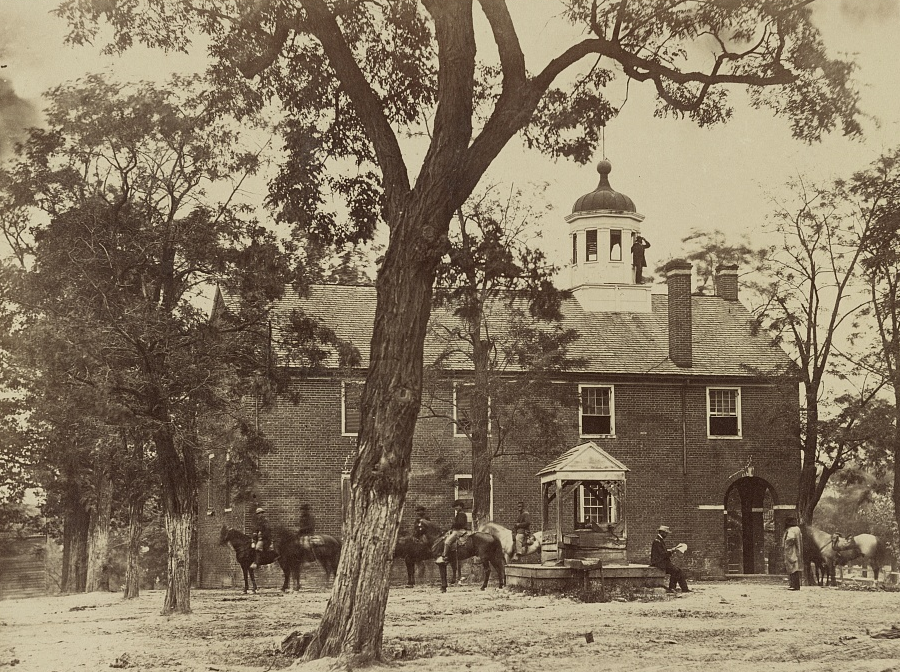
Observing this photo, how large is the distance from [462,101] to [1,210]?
19.8 feet

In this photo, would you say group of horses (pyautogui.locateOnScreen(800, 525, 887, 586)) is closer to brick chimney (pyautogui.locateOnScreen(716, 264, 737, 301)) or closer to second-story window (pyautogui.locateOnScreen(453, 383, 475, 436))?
second-story window (pyautogui.locateOnScreen(453, 383, 475, 436))

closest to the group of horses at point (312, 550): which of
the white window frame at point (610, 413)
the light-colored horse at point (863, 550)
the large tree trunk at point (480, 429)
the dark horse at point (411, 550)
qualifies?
the dark horse at point (411, 550)

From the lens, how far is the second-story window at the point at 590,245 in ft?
121

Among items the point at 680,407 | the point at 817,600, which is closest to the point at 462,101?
the point at 817,600

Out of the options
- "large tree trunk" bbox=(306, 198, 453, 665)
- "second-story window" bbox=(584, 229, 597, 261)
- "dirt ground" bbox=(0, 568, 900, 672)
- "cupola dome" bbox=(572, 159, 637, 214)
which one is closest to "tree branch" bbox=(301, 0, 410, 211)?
"large tree trunk" bbox=(306, 198, 453, 665)

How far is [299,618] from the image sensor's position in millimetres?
16547

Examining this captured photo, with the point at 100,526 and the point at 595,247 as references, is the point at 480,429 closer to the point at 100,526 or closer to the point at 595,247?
the point at 100,526

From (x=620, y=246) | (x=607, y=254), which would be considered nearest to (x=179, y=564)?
(x=607, y=254)

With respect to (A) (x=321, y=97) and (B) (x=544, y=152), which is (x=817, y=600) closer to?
(B) (x=544, y=152)

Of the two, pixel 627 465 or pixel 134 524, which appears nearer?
pixel 134 524

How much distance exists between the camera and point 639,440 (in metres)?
32.7

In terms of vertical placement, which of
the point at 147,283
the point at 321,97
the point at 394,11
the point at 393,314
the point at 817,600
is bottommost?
the point at 817,600

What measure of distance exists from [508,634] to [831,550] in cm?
1535

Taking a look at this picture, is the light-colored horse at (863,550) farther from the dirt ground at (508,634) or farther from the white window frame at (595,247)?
the white window frame at (595,247)
